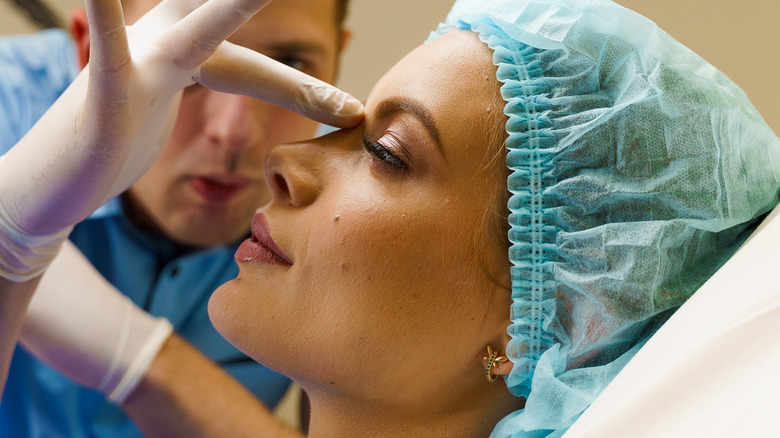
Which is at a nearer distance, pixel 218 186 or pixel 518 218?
pixel 518 218

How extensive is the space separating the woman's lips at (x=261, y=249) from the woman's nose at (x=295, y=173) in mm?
46

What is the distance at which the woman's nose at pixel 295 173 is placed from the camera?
1019 millimetres

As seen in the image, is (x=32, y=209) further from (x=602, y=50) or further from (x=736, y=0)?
(x=736, y=0)

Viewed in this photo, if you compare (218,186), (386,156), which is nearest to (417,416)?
(386,156)

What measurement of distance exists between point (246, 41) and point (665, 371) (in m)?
1.10

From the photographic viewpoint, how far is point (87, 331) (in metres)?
1.42

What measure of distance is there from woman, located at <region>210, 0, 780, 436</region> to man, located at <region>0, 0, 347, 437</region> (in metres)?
0.56

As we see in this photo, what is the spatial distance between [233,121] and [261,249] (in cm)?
60

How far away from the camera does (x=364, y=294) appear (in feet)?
3.14

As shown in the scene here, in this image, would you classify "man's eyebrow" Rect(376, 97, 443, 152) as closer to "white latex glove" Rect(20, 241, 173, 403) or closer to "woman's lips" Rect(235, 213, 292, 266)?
"woman's lips" Rect(235, 213, 292, 266)

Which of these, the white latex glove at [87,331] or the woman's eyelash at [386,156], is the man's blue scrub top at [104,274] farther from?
the woman's eyelash at [386,156]

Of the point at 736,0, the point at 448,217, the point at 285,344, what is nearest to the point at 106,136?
the point at 285,344

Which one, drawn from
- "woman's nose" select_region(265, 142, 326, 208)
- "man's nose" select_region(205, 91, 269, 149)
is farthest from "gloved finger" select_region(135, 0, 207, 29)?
"man's nose" select_region(205, 91, 269, 149)

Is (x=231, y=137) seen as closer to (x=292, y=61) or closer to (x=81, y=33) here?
(x=292, y=61)
